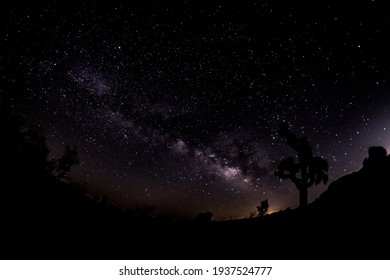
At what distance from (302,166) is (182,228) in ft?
31.5

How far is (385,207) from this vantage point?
5316mm

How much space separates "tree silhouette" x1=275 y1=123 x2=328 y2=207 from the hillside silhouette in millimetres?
7140

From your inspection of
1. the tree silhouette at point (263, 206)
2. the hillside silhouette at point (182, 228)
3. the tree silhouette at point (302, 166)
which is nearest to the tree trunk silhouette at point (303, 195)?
the tree silhouette at point (302, 166)

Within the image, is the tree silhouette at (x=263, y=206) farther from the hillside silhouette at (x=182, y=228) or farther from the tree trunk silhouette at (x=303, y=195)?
the hillside silhouette at (x=182, y=228)

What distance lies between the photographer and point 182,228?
7.73m

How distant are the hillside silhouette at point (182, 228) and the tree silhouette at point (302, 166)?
714 cm

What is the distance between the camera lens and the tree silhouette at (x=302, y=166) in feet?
47.0

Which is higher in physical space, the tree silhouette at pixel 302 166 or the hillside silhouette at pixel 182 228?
the tree silhouette at pixel 302 166

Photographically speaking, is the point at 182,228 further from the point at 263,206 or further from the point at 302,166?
the point at 263,206

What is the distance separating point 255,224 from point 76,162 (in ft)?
56.7

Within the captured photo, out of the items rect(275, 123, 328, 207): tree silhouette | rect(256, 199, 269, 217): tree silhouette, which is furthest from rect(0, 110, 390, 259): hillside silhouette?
rect(256, 199, 269, 217): tree silhouette

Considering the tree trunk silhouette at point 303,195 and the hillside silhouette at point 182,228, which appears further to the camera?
the tree trunk silhouette at point 303,195

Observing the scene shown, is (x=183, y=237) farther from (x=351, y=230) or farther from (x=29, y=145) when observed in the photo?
(x=29, y=145)
